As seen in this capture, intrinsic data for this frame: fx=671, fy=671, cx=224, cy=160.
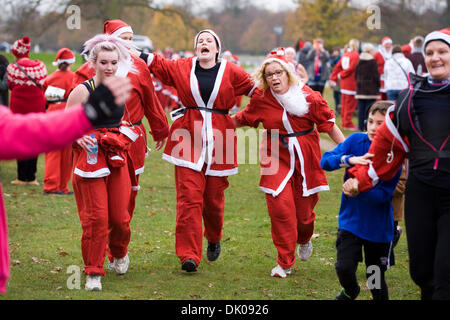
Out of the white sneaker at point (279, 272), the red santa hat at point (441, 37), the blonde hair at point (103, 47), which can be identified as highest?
the red santa hat at point (441, 37)

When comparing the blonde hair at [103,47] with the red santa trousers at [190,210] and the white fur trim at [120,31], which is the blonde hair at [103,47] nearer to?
the white fur trim at [120,31]

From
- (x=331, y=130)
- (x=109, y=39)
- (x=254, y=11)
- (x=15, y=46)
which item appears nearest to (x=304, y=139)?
(x=331, y=130)

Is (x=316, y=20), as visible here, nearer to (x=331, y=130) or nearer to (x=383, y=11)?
(x=383, y=11)

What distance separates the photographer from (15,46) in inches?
432

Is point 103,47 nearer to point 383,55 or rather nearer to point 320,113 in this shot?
point 320,113

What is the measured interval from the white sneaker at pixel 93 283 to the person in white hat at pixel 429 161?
8.88ft

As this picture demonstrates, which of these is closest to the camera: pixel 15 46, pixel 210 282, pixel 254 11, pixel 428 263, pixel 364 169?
pixel 428 263

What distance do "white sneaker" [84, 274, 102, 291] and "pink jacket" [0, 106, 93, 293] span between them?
3.03 meters

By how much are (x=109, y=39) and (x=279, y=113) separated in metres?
1.77

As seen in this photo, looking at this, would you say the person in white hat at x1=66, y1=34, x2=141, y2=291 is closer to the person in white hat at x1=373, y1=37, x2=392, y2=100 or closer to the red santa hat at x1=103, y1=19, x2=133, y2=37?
the red santa hat at x1=103, y1=19, x2=133, y2=37

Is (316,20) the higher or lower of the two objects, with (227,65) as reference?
higher

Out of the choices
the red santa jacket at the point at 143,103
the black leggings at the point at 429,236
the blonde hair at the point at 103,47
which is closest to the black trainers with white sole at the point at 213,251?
the red santa jacket at the point at 143,103

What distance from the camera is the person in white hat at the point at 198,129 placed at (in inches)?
254

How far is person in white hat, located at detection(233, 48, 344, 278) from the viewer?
6.45 metres
